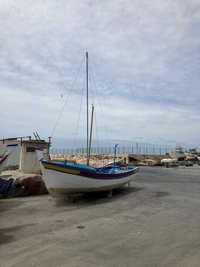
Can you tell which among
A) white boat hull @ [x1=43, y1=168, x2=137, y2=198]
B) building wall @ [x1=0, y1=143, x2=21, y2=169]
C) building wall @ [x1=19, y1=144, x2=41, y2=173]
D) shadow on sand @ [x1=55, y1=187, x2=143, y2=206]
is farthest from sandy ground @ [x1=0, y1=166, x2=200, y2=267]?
building wall @ [x1=0, y1=143, x2=21, y2=169]

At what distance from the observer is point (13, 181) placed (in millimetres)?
16875

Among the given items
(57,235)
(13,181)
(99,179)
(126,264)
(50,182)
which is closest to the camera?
(126,264)

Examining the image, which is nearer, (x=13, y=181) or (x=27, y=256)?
(x=27, y=256)

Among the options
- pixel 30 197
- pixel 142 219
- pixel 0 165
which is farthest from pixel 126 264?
pixel 0 165

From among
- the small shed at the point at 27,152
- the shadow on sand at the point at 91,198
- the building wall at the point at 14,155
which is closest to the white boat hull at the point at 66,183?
the shadow on sand at the point at 91,198

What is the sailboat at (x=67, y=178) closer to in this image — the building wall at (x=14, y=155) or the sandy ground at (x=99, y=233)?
the sandy ground at (x=99, y=233)

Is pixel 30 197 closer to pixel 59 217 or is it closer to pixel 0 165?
pixel 0 165

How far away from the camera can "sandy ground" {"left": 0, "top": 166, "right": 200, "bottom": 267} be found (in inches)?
271

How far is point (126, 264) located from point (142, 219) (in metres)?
4.71

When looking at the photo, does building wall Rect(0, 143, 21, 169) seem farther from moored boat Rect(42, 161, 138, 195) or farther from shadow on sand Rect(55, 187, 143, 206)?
moored boat Rect(42, 161, 138, 195)

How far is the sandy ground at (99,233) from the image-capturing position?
271 inches

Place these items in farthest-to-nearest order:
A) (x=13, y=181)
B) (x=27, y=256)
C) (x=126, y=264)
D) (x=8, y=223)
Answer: (x=13, y=181) < (x=8, y=223) < (x=27, y=256) < (x=126, y=264)

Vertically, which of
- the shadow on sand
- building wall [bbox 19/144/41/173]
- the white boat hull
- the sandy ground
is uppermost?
building wall [bbox 19/144/41/173]

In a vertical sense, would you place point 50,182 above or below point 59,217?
above
